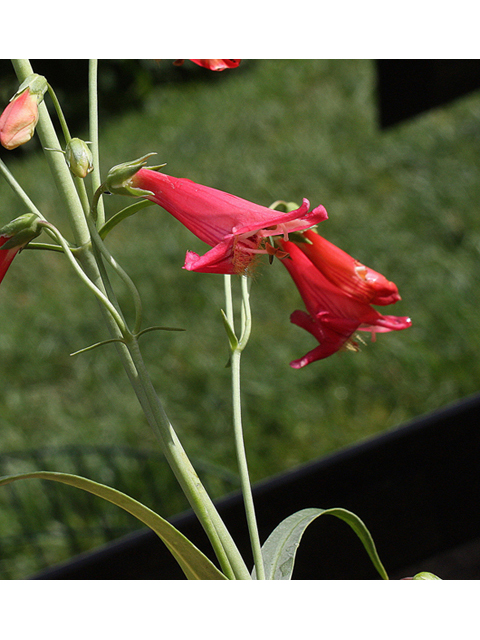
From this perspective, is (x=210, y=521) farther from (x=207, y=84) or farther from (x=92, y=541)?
(x=207, y=84)

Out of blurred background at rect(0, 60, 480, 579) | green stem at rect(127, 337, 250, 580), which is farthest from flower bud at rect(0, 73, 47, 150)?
blurred background at rect(0, 60, 480, 579)

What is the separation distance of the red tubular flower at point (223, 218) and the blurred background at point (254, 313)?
0.68 meters

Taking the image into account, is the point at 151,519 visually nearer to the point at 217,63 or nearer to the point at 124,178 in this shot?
the point at 124,178

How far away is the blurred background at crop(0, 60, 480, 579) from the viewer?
116 cm

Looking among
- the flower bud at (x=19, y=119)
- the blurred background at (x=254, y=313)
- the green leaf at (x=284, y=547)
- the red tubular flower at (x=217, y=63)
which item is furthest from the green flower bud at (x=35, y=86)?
the blurred background at (x=254, y=313)

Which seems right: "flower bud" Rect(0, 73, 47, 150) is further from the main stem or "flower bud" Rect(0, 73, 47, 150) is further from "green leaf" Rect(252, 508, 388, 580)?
"green leaf" Rect(252, 508, 388, 580)

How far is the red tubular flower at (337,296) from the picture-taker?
386 mm

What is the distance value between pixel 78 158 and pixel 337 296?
0.18 metres

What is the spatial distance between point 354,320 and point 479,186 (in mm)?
1640

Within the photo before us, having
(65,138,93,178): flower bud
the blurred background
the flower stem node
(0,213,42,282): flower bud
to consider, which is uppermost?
(65,138,93,178): flower bud

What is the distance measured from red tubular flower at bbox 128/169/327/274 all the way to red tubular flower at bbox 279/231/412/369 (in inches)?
2.7

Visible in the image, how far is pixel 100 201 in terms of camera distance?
332mm

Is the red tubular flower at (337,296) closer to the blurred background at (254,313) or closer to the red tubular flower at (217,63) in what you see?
the red tubular flower at (217,63)

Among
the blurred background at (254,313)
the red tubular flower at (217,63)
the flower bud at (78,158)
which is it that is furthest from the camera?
the blurred background at (254,313)
